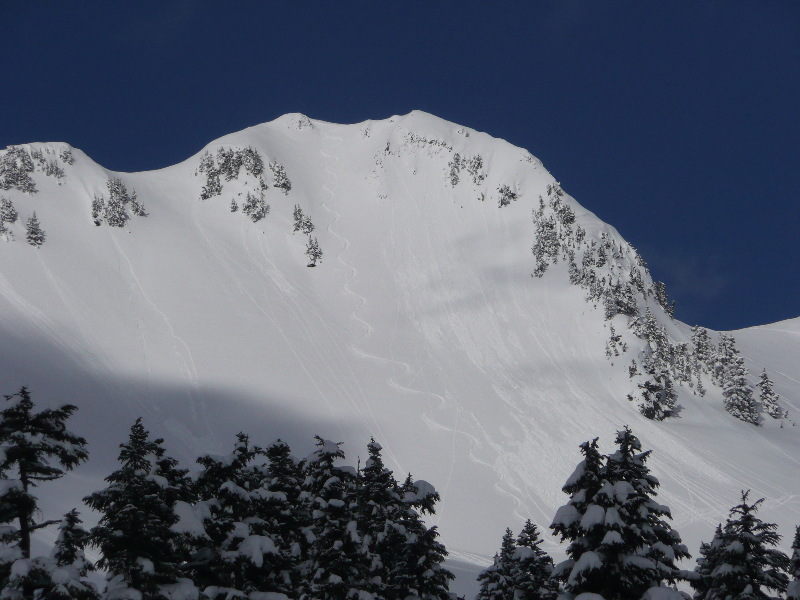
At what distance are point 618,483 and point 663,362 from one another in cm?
7405

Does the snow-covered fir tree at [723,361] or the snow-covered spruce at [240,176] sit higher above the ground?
the snow-covered spruce at [240,176]

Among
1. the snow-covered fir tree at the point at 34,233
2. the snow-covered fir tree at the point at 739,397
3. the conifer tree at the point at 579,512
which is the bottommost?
the conifer tree at the point at 579,512

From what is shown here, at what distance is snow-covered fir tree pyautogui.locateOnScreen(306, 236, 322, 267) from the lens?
107375 millimetres

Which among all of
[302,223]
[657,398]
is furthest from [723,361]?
[302,223]

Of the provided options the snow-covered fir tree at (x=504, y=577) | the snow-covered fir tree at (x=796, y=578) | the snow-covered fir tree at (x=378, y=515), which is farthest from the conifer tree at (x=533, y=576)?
the snow-covered fir tree at (x=796, y=578)

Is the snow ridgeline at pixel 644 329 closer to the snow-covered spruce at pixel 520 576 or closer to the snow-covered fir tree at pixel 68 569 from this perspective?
the snow-covered spruce at pixel 520 576

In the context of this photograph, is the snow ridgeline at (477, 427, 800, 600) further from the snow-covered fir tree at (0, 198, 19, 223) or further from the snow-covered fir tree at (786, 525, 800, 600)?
the snow-covered fir tree at (0, 198, 19, 223)

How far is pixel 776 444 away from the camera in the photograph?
241 feet

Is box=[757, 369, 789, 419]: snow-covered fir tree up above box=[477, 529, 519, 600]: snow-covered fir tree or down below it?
above

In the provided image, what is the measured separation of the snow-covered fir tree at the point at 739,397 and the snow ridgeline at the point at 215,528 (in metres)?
69.3

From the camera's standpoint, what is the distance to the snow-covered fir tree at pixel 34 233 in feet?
312

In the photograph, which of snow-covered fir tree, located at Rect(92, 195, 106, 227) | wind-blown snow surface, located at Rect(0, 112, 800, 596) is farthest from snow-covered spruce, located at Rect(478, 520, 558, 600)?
snow-covered fir tree, located at Rect(92, 195, 106, 227)

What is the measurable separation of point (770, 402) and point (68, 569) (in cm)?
8802

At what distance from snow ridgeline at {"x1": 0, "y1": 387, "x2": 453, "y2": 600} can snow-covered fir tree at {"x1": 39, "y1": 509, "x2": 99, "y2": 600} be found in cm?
2
